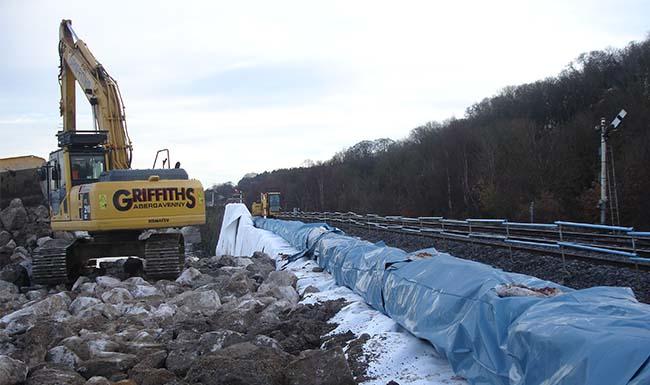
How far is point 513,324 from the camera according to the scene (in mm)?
4121

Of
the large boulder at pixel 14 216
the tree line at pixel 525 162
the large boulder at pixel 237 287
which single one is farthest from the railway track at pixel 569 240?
the tree line at pixel 525 162

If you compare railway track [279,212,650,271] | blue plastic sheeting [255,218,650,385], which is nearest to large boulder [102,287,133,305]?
blue plastic sheeting [255,218,650,385]

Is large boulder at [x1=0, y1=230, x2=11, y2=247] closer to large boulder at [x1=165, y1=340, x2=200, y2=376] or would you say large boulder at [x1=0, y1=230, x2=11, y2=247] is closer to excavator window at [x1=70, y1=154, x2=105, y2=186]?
excavator window at [x1=70, y1=154, x2=105, y2=186]

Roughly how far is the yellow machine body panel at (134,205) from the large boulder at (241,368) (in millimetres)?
7400

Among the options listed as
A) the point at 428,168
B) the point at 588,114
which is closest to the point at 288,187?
the point at 428,168

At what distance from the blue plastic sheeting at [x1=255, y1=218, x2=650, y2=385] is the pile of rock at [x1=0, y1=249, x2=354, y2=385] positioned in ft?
3.14

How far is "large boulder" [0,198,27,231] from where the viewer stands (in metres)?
25.9

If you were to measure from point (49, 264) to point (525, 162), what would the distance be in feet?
116

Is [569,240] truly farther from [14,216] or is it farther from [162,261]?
[14,216]

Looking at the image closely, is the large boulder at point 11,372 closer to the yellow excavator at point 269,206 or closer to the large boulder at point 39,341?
the large boulder at point 39,341

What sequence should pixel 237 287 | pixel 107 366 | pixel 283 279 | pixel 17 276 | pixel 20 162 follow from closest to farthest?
pixel 107 366, pixel 237 287, pixel 283 279, pixel 17 276, pixel 20 162

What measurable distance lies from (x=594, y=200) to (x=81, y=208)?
2976cm

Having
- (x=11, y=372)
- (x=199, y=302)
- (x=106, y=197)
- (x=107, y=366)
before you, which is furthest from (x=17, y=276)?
(x=11, y=372)

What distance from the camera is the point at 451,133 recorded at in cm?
5834
